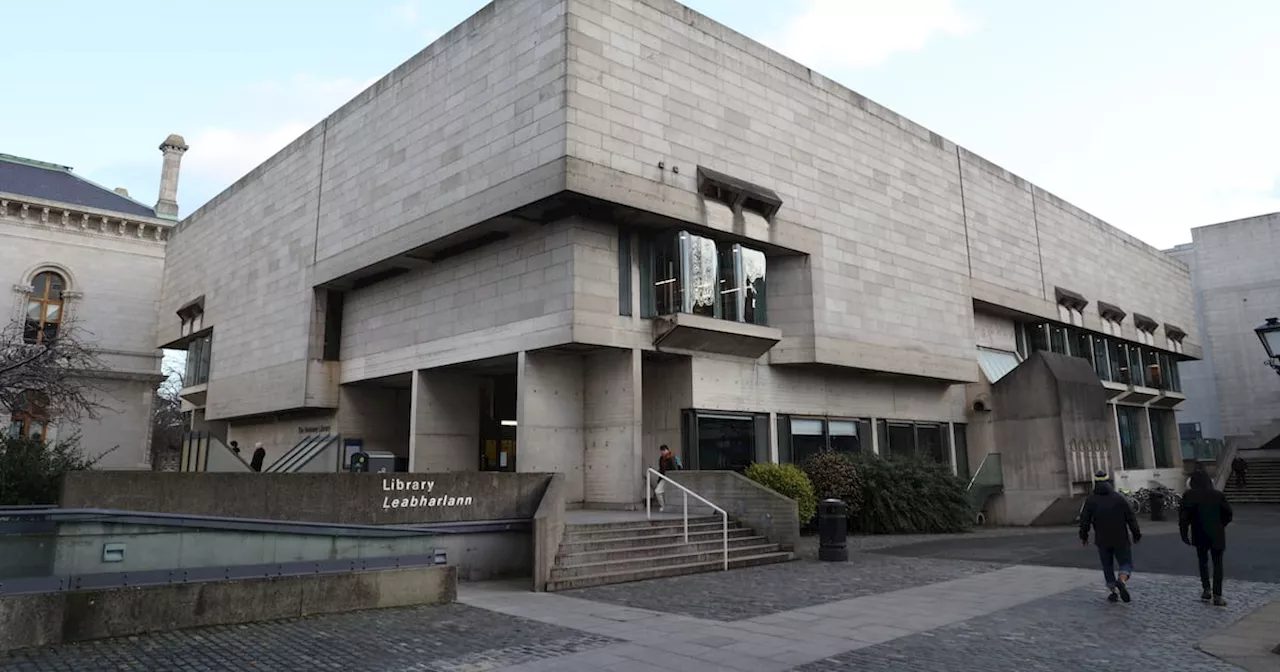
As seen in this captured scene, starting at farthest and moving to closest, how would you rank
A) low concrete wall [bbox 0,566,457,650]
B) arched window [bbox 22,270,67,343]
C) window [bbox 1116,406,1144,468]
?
arched window [bbox 22,270,67,343], window [bbox 1116,406,1144,468], low concrete wall [bbox 0,566,457,650]

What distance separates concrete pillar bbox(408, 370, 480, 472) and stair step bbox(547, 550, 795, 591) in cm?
1158

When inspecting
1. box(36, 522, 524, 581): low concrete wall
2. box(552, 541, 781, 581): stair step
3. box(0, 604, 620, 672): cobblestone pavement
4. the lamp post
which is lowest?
box(0, 604, 620, 672): cobblestone pavement

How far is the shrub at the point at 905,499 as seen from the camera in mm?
21406

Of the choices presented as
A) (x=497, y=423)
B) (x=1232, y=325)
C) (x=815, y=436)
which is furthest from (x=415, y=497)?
(x=1232, y=325)

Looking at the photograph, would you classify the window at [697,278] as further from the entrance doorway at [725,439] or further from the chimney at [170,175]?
the chimney at [170,175]

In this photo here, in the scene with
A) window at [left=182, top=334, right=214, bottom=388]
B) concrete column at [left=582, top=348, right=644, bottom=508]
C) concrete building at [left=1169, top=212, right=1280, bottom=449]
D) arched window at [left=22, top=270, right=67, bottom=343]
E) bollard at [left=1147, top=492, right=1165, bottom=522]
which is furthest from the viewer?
concrete building at [left=1169, top=212, right=1280, bottom=449]

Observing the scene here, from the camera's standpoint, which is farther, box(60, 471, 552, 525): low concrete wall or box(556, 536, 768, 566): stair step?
box(556, 536, 768, 566): stair step

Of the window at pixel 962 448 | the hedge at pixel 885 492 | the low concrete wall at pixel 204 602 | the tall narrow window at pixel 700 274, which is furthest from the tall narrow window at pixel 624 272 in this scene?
the window at pixel 962 448

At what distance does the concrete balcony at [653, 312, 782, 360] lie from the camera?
19922mm

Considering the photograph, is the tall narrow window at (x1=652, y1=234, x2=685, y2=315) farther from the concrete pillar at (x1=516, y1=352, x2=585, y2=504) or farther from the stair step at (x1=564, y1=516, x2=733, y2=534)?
the stair step at (x1=564, y1=516, x2=733, y2=534)

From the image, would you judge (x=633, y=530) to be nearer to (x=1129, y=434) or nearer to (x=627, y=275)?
(x=627, y=275)

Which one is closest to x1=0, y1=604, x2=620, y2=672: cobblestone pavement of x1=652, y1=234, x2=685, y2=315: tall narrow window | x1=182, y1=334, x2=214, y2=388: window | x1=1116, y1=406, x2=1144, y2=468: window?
x1=652, y1=234, x2=685, y2=315: tall narrow window

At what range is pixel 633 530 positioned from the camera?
14.6 meters

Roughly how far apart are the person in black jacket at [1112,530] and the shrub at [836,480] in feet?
33.1
